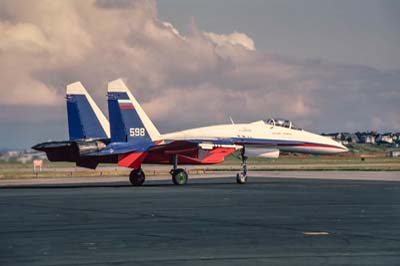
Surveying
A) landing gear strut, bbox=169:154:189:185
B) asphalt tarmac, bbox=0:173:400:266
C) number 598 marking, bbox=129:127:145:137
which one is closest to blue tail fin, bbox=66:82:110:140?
number 598 marking, bbox=129:127:145:137

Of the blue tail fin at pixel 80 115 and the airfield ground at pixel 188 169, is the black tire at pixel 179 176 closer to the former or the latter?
the blue tail fin at pixel 80 115

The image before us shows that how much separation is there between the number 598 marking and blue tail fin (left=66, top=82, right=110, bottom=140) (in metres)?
3.87

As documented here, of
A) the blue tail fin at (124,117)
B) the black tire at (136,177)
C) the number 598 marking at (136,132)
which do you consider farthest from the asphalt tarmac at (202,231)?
the black tire at (136,177)

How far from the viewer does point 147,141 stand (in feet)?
149

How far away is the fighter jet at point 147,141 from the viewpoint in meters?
44.0

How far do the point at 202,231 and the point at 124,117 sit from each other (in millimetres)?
25777

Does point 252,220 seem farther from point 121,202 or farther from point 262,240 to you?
point 121,202

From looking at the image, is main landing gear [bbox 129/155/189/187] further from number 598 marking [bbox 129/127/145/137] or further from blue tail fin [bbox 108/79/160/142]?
number 598 marking [bbox 129/127/145/137]

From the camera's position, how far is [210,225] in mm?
20766

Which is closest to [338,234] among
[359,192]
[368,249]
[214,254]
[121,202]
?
[368,249]

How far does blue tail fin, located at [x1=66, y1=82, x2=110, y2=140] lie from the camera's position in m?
47.4

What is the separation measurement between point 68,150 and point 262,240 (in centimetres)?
2708

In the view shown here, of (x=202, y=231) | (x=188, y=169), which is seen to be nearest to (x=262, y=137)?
(x=202, y=231)

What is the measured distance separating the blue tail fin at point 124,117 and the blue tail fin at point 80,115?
361 cm
